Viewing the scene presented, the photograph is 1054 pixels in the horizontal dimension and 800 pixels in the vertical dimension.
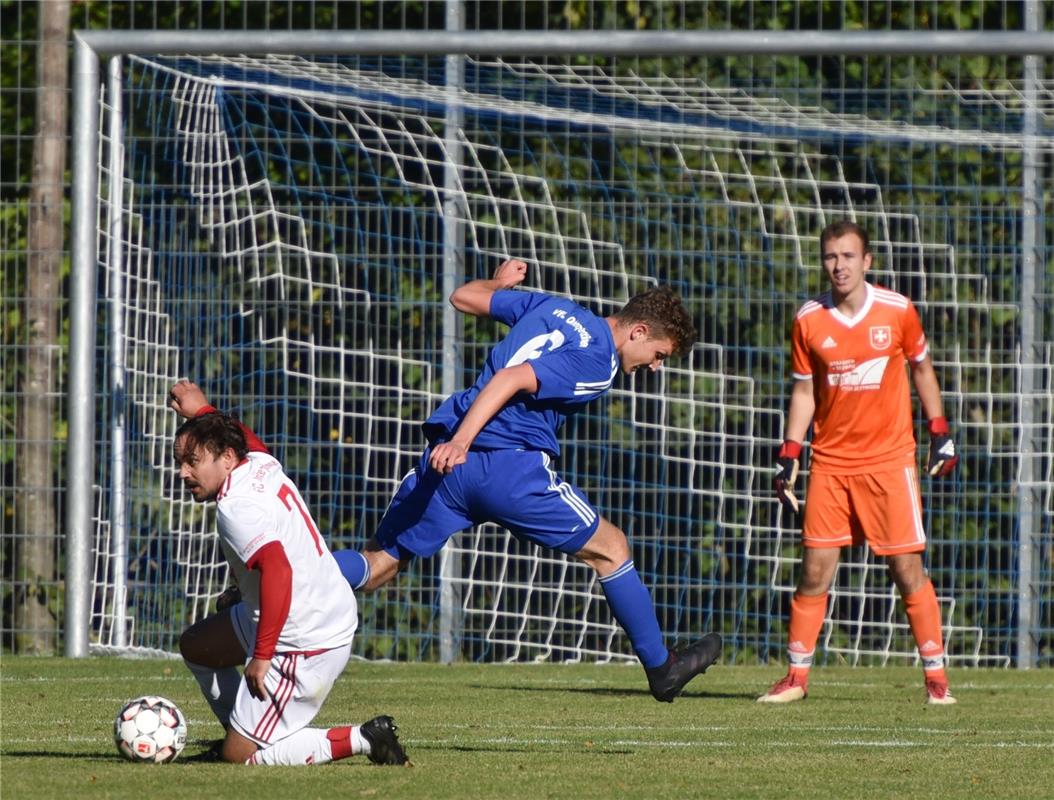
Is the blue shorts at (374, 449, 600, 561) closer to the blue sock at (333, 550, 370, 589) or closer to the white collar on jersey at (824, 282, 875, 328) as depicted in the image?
the blue sock at (333, 550, 370, 589)

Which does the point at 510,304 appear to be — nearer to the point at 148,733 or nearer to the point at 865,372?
the point at 148,733

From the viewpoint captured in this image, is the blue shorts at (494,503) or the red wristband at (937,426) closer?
the blue shorts at (494,503)

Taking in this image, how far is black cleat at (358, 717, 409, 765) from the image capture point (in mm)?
5758

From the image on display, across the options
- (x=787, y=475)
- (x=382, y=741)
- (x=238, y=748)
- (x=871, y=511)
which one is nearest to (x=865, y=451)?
(x=871, y=511)

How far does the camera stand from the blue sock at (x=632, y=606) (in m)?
6.74

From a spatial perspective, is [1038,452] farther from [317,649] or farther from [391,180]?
[317,649]

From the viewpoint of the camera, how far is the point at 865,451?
340 inches

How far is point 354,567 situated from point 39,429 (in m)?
4.90

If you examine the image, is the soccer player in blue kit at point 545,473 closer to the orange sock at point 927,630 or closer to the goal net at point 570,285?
the orange sock at point 927,630

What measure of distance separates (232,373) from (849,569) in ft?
12.7

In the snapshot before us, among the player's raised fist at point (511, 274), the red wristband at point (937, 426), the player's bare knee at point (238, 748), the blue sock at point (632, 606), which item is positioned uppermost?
the player's raised fist at point (511, 274)

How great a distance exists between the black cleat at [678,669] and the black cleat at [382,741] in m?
1.10

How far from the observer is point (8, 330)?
1148 centimetres

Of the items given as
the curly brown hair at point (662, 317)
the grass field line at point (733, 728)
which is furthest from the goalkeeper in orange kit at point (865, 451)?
the curly brown hair at point (662, 317)
